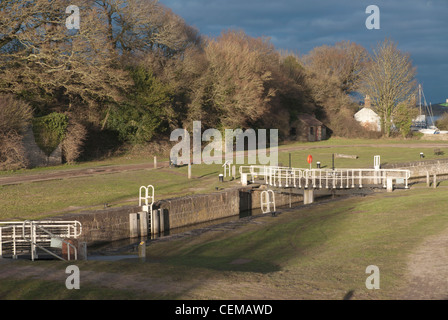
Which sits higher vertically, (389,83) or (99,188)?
(389,83)

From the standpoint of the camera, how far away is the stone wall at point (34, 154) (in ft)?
122

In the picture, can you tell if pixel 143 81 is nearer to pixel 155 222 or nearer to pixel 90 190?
pixel 90 190

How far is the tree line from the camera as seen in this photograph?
4009 centimetres

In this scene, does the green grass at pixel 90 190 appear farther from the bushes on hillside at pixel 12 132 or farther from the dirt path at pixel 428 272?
the dirt path at pixel 428 272

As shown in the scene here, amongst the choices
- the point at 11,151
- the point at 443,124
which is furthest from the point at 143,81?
the point at 443,124

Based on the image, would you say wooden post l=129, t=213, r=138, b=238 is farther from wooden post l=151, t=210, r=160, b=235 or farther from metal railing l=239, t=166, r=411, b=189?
metal railing l=239, t=166, r=411, b=189

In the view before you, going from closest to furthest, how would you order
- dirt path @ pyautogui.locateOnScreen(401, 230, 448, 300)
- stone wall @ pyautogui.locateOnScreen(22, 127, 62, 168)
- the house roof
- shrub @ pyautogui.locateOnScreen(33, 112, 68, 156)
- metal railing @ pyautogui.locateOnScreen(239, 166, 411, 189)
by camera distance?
dirt path @ pyautogui.locateOnScreen(401, 230, 448, 300)
metal railing @ pyautogui.locateOnScreen(239, 166, 411, 189)
stone wall @ pyautogui.locateOnScreen(22, 127, 62, 168)
shrub @ pyautogui.locateOnScreen(33, 112, 68, 156)
the house roof

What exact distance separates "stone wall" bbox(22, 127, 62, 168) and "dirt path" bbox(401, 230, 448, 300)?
30.4 metres

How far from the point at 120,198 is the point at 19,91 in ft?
57.0

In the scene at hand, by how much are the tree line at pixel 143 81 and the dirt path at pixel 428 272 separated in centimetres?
2915

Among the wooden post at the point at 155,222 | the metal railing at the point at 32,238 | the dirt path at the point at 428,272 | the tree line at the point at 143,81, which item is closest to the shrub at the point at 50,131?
the tree line at the point at 143,81

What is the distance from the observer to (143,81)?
49.2 meters

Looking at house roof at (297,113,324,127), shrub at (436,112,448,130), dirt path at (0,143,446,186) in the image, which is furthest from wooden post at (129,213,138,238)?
shrub at (436,112,448,130)

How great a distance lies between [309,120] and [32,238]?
61.4m
